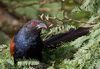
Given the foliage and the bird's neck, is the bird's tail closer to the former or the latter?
the foliage

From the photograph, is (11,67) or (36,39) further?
(36,39)

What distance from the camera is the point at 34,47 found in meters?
3.62

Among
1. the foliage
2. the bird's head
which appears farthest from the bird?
the foliage

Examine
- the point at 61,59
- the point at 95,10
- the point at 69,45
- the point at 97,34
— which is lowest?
the point at 61,59

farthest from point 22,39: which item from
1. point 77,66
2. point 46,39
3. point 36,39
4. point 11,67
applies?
point 77,66

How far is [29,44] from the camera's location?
3.61 metres

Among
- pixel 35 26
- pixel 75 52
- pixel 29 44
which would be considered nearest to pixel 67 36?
pixel 75 52

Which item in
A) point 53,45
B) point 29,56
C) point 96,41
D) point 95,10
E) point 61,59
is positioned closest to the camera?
point 96,41

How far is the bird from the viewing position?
3.60 m

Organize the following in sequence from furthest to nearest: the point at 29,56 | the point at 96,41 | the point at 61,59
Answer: the point at 29,56
the point at 61,59
the point at 96,41

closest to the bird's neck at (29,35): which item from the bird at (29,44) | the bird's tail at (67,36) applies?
the bird at (29,44)

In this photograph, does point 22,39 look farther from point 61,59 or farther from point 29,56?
point 61,59

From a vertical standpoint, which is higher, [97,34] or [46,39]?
[97,34]

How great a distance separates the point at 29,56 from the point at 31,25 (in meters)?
→ 0.60
